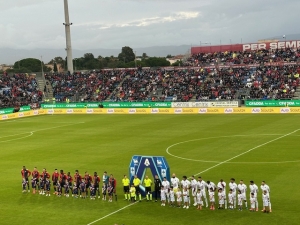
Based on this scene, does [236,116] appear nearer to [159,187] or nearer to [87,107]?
[87,107]

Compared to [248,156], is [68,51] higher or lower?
higher

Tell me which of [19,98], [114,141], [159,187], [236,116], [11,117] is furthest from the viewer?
[19,98]

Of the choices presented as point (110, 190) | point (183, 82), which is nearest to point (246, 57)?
point (183, 82)

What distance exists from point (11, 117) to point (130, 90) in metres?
22.3

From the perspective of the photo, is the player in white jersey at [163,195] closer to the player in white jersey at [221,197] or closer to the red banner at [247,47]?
the player in white jersey at [221,197]

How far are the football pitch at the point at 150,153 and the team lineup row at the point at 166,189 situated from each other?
21.2 inches

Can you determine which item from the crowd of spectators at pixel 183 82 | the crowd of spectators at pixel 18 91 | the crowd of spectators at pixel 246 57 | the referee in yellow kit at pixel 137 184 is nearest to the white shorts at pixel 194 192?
the referee in yellow kit at pixel 137 184

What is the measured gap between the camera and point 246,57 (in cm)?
9381

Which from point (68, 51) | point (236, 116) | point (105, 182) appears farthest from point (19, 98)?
point (105, 182)

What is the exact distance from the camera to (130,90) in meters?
87.9

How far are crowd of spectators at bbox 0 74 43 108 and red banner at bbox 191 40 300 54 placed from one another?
114 feet

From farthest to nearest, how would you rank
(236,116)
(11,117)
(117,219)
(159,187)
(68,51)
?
1. (68,51)
2. (11,117)
3. (236,116)
4. (159,187)
5. (117,219)

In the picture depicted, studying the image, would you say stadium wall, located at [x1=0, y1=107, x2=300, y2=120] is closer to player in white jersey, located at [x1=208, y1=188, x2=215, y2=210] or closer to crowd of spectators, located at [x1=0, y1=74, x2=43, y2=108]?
crowd of spectators, located at [x1=0, y1=74, x2=43, y2=108]

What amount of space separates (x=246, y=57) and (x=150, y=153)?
5923 cm
